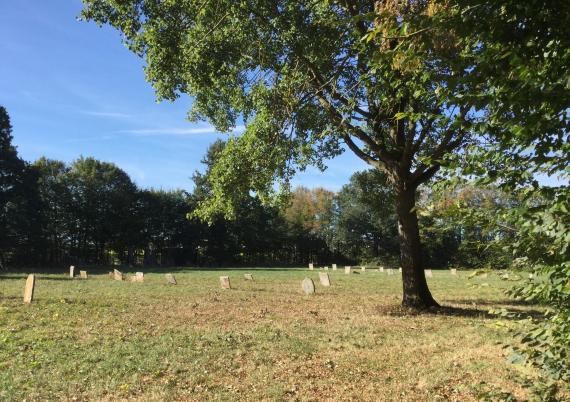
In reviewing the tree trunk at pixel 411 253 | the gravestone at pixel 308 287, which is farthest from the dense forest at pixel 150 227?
the tree trunk at pixel 411 253

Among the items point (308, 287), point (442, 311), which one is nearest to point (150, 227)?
point (308, 287)

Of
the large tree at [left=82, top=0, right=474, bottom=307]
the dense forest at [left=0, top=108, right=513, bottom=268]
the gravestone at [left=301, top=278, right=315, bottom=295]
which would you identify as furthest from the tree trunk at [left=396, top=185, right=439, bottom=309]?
the dense forest at [left=0, top=108, right=513, bottom=268]

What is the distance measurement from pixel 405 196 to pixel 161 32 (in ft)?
27.6

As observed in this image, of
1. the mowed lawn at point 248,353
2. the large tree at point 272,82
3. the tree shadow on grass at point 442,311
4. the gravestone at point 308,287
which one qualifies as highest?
the large tree at point 272,82

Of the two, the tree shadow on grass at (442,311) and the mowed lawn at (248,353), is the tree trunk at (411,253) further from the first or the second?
the mowed lawn at (248,353)

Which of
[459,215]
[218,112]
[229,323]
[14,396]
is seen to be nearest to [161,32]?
[218,112]

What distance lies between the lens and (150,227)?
63.4 metres

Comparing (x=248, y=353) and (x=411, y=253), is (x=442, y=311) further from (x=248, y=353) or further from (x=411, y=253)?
(x=248, y=353)

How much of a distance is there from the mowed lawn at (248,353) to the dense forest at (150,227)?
34622 millimetres

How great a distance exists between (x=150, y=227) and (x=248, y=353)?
57063mm

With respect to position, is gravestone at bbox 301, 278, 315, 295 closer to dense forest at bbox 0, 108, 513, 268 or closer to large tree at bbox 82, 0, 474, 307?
large tree at bbox 82, 0, 474, 307

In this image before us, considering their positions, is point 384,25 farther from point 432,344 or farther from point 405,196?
point 405,196

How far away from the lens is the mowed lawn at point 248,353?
668 centimetres

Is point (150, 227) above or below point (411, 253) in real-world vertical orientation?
above
